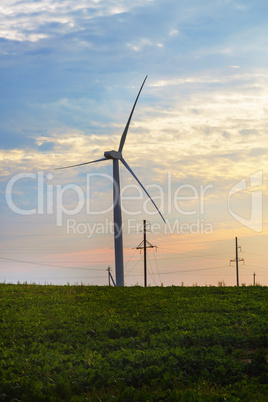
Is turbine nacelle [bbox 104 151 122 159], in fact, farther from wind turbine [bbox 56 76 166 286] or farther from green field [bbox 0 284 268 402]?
green field [bbox 0 284 268 402]

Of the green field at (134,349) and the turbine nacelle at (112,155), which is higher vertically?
the turbine nacelle at (112,155)

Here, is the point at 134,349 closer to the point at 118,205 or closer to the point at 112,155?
the point at 118,205

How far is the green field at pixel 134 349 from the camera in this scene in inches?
478

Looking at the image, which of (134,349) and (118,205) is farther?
(118,205)

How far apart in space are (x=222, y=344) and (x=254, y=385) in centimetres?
360

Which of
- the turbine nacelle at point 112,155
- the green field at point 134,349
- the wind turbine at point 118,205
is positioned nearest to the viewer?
the green field at point 134,349

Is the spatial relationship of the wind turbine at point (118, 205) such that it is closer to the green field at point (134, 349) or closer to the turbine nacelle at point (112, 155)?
the turbine nacelle at point (112, 155)

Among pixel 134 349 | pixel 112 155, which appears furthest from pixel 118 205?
pixel 134 349

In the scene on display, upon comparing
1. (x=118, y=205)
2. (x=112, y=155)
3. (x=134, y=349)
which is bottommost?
(x=134, y=349)

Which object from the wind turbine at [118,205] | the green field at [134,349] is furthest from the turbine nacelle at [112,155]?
the green field at [134,349]

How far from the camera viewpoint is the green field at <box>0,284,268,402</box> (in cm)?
1215

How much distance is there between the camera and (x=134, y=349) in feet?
50.5

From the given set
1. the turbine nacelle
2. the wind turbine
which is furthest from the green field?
the turbine nacelle

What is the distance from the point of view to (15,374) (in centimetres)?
1367
